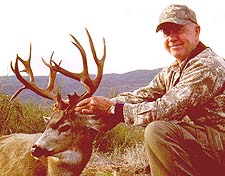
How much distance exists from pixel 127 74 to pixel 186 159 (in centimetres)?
8046

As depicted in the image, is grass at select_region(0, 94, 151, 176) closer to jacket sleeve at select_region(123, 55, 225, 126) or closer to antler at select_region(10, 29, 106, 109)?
antler at select_region(10, 29, 106, 109)

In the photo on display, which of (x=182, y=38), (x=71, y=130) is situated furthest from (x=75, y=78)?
(x=182, y=38)

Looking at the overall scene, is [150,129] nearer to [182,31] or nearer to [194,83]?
[194,83]

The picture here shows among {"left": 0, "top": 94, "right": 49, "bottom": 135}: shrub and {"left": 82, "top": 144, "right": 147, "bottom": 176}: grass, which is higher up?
{"left": 0, "top": 94, "right": 49, "bottom": 135}: shrub

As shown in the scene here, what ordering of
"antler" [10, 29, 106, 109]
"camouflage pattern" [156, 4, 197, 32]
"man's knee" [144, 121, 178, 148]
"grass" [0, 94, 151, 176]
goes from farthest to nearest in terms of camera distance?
"grass" [0, 94, 151, 176] → "antler" [10, 29, 106, 109] → "camouflage pattern" [156, 4, 197, 32] → "man's knee" [144, 121, 178, 148]

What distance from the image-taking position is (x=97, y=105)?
20.1ft

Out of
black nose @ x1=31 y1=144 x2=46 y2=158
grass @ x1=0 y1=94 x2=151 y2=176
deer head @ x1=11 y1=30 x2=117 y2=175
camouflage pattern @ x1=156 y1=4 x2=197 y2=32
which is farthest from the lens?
grass @ x1=0 y1=94 x2=151 y2=176

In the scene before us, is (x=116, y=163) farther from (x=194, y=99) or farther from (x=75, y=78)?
(x=194, y=99)

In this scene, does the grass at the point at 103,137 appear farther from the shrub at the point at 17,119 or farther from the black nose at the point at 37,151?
the black nose at the point at 37,151

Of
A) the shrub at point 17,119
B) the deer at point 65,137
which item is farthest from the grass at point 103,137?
the deer at point 65,137

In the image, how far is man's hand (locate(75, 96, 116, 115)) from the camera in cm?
608

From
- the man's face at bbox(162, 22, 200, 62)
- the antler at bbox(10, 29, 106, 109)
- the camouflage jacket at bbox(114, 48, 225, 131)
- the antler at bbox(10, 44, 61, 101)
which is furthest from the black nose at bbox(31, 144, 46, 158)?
the man's face at bbox(162, 22, 200, 62)

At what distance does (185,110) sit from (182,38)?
0.74 metres

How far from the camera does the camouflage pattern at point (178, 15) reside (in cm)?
598
